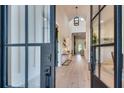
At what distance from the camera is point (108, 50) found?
2.14 metres

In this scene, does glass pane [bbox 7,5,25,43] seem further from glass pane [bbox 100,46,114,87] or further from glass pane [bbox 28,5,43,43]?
glass pane [bbox 100,46,114,87]

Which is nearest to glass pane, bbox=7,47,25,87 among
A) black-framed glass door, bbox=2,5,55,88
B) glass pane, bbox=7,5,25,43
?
black-framed glass door, bbox=2,5,55,88

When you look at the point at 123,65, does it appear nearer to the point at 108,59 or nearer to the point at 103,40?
the point at 108,59

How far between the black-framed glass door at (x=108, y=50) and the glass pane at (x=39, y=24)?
0.69 m

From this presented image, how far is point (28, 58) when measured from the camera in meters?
2.18

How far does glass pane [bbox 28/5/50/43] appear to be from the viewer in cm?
215

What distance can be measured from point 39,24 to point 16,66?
600 mm

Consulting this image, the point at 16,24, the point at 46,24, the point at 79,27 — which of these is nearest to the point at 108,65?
the point at 46,24

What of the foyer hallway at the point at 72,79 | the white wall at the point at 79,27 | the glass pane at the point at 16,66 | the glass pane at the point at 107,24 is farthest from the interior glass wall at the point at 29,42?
the white wall at the point at 79,27

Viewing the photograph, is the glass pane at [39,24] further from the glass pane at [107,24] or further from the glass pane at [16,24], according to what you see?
the glass pane at [107,24]
